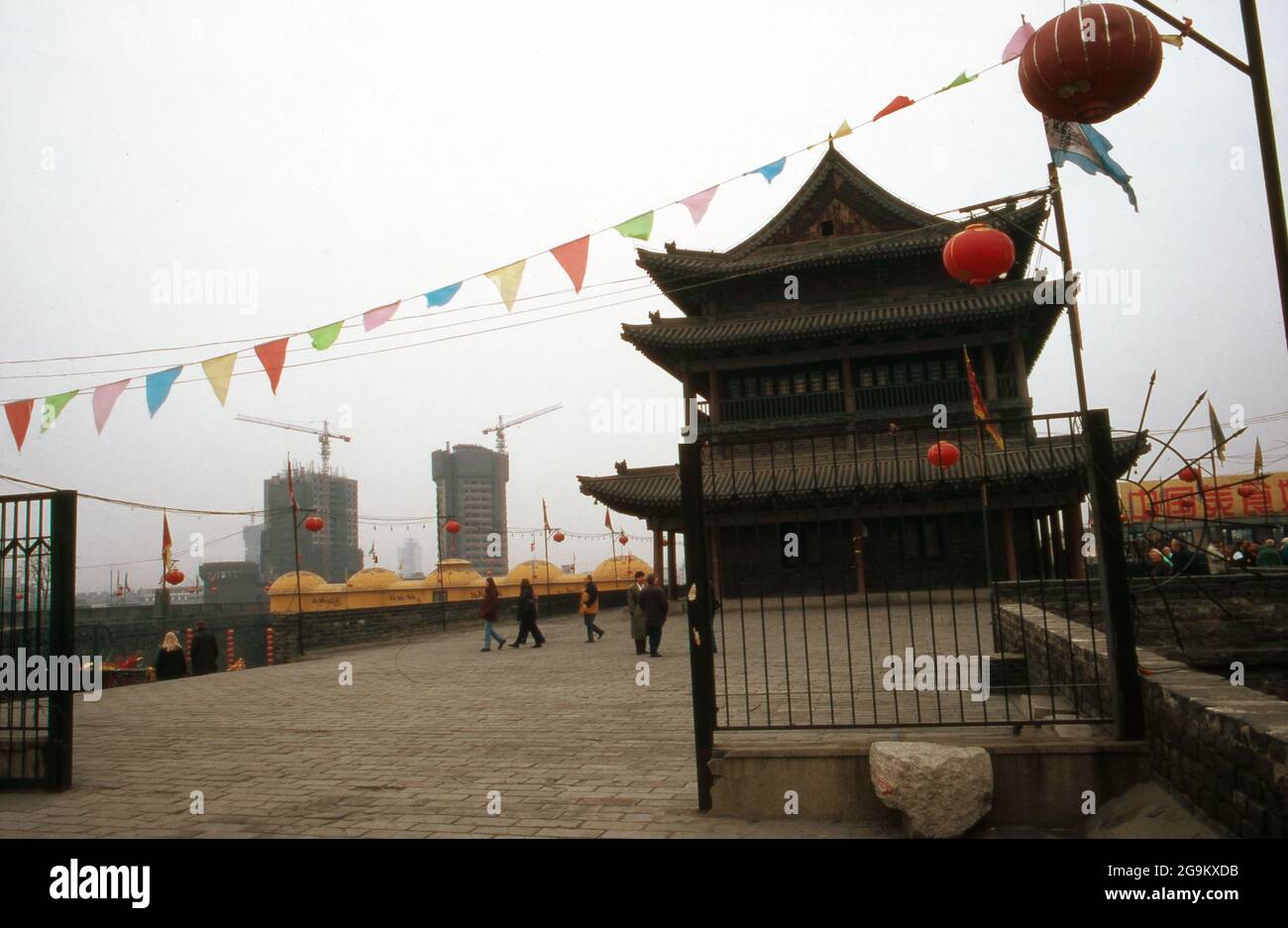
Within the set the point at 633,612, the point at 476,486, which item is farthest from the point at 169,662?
the point at 476,486

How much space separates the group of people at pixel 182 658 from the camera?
14.9 metres

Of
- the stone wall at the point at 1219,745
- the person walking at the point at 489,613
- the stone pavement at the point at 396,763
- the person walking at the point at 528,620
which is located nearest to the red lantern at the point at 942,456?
the stone wall at the point at 1219,745

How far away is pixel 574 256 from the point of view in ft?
26.5

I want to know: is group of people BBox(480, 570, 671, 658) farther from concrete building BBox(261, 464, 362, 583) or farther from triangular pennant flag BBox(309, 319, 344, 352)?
concrete building BBox(261, 464, 362, 583)

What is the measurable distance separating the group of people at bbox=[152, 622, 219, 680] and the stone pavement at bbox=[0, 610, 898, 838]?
7.94 ft

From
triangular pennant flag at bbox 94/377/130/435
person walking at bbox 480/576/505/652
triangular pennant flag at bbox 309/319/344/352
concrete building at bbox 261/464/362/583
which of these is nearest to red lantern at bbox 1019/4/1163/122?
triangular pennant flag at bbox 309/319/344/352

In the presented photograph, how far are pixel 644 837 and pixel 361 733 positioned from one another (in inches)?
182

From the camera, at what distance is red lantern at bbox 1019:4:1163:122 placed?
448cm

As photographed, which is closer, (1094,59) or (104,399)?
(1094,59)

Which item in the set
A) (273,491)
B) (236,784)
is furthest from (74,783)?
(273,491)

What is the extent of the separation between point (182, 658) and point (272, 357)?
9010 mm

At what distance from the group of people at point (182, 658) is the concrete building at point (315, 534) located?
66.2 metres

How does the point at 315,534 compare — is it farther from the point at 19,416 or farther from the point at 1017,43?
the point at 1017,43
